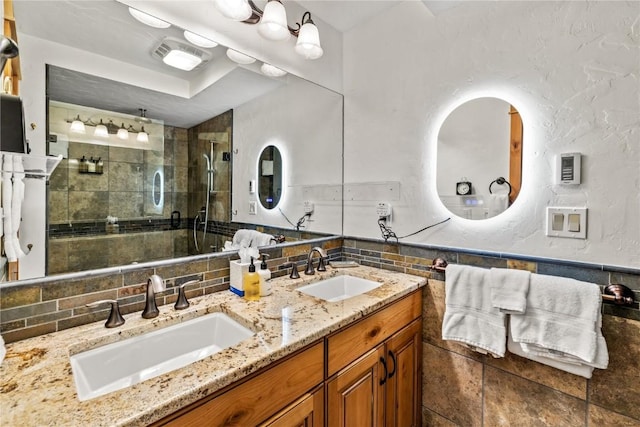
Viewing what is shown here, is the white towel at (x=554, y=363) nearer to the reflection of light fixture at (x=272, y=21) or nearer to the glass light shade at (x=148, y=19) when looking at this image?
the reflection of light fixture at (x=272, y=21)

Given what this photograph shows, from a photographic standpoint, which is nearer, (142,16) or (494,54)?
(142,16)

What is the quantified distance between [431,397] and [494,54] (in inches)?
72.5

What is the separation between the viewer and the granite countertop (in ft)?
1.98

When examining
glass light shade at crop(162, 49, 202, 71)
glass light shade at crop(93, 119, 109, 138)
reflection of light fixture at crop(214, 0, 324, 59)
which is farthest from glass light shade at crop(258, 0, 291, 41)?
glass light shade at crop(93, 119, 109, 138)

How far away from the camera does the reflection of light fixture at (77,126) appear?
1.04m

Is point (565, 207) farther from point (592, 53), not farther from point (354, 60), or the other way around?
point (354, 60)

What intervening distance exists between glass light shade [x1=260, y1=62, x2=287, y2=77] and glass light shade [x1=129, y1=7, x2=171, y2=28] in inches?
21.2

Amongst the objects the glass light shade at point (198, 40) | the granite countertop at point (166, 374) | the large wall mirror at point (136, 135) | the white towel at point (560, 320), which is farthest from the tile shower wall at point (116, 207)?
the white towel at point (560, 320)

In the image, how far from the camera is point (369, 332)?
1233mm

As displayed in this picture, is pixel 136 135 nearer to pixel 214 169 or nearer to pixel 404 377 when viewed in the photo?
pixel 214 169

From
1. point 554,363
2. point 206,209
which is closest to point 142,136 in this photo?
point 206,209

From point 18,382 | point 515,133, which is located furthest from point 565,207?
point 18,382

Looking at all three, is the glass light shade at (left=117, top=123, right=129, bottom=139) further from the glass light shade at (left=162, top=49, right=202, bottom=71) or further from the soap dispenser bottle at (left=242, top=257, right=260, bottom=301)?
the soap dispenser bottle at (left=242, top=257, right=260, bottom=301)

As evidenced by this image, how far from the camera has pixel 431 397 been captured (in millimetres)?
1603
